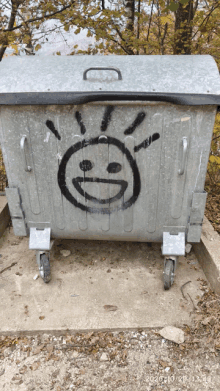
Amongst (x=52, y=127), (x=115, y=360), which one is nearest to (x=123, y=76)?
(x=52, y=127)

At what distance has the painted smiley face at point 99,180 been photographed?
82.1 inches

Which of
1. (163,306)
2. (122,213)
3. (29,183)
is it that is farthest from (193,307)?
(29,183)

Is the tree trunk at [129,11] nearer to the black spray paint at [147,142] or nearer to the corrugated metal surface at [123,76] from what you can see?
the corrugated metal surface at [123,76]

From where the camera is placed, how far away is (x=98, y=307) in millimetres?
2301

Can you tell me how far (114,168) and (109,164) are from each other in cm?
5

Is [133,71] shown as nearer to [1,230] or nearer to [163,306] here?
[163,306]

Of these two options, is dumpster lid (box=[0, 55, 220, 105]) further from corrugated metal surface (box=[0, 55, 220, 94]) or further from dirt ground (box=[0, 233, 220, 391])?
dirt ground (box=[0, 233, 220, 391])

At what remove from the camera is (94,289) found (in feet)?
8.17

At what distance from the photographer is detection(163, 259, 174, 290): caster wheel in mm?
2410

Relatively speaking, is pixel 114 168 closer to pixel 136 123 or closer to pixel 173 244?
pixel 136 123

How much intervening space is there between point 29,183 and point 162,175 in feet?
3.49

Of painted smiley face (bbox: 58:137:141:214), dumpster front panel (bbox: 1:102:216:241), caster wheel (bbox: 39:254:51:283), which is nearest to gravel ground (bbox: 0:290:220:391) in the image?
caster wheel (bbox: 39:254:51:283)

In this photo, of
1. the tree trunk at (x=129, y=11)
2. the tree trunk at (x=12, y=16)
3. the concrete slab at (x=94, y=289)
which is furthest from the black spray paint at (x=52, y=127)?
the tree trunk at (x=129, y=11)

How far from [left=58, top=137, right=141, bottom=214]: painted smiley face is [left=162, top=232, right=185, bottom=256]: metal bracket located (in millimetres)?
436
